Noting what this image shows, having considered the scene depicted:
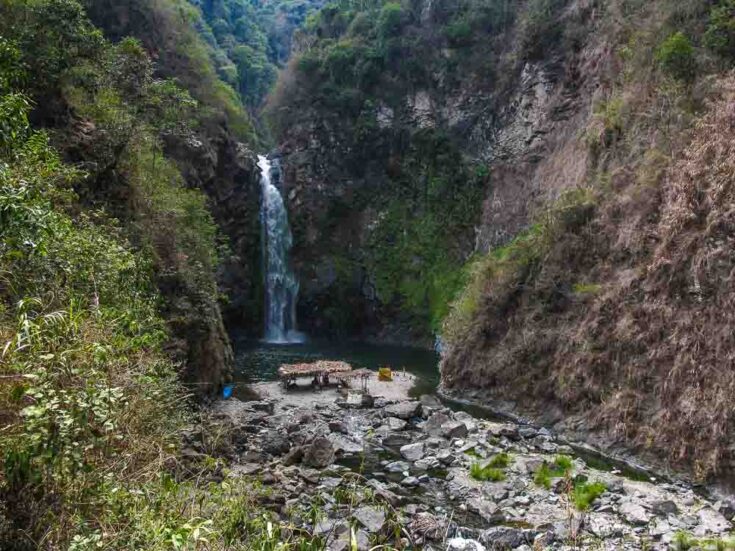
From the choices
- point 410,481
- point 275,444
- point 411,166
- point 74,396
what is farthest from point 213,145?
point 74,396

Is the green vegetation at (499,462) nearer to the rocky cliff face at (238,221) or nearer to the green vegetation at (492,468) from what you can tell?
the green vegetation at (492,468)

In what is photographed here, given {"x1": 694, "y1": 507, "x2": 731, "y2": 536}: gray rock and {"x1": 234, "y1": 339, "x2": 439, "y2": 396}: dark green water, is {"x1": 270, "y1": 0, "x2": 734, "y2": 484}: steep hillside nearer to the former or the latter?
{"x1": 694, "y1": 507, "x2": 731, "y2": 536}: gray rock

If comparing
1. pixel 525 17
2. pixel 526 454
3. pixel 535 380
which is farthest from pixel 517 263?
pixel 525 17

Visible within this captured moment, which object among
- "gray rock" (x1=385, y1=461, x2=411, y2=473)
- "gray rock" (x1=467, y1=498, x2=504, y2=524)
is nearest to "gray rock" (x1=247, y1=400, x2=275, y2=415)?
"gray rock" (x1=385, y1=461, x2=411, y2=473)

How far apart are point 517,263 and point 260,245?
64.2 feet

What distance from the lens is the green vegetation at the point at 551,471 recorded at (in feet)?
35.0

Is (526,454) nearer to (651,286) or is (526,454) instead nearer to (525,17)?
(651,286)

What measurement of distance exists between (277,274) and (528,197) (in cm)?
1492

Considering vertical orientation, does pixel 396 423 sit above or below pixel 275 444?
below

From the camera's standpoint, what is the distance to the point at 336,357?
27.4 m

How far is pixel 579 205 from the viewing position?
52.4 ft

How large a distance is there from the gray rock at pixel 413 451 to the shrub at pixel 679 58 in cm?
1169

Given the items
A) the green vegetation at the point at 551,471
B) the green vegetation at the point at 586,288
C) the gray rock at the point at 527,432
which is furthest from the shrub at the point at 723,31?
the green vegetation at the point at 551,471

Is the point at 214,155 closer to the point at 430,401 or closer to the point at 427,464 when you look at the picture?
the point at 430,401
